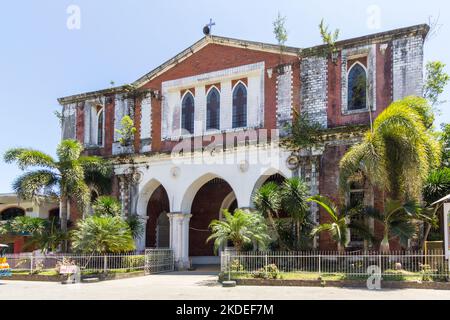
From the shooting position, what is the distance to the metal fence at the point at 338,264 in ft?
52.3

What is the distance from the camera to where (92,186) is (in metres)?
25.7

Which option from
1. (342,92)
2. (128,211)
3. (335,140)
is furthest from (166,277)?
(342,92)

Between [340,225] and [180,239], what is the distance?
893 cm

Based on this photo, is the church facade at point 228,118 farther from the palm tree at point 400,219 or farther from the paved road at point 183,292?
the paved road at point 183,292

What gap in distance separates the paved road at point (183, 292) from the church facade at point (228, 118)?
17.1ft

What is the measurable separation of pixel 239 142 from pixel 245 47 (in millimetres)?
4597

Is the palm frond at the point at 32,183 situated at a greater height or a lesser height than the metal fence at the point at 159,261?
greater

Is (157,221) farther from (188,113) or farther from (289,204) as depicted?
(289,204)

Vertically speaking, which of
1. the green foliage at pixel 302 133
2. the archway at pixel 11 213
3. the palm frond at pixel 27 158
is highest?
the green foliage at pixel 302 133

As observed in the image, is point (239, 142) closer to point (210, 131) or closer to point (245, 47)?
point (210, 131)

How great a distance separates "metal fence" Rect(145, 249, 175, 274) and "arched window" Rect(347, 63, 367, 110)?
10.3m

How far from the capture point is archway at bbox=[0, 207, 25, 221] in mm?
35250

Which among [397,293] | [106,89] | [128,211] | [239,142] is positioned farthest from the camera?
[106,89]

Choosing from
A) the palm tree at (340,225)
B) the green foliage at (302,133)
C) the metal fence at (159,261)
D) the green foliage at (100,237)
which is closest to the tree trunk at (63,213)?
the green foliage at (100,237)
